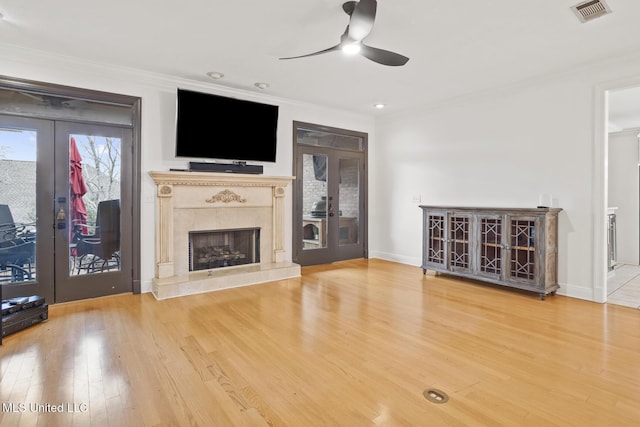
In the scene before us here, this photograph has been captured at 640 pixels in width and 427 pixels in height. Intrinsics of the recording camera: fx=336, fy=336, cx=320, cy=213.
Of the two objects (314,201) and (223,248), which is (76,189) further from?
(314,201)

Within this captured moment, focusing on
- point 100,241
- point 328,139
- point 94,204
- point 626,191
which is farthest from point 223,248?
point 626,191

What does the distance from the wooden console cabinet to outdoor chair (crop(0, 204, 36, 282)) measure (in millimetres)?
5185

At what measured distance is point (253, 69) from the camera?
13.9 ft

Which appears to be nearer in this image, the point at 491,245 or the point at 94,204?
the point at 94,204

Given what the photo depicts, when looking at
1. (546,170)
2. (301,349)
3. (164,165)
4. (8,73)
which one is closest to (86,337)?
(301,349)

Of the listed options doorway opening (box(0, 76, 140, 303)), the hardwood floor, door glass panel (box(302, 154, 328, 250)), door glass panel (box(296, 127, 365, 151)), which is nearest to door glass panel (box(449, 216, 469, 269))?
the hardwood floor

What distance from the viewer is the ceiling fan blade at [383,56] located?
3000mm

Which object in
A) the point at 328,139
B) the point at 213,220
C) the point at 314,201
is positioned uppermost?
the point at 328,139

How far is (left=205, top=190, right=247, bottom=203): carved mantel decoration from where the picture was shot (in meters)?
4.79

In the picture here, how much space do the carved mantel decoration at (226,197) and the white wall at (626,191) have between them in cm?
688

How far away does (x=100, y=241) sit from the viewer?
165 inches

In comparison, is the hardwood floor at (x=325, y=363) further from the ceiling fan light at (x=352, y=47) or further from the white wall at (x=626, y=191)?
the white wall at (x=626, y=191)

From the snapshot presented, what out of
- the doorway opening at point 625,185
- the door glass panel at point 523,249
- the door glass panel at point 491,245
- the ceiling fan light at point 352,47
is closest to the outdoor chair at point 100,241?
the ceiling fan light at point 352,47

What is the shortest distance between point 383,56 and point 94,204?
3.75 m
